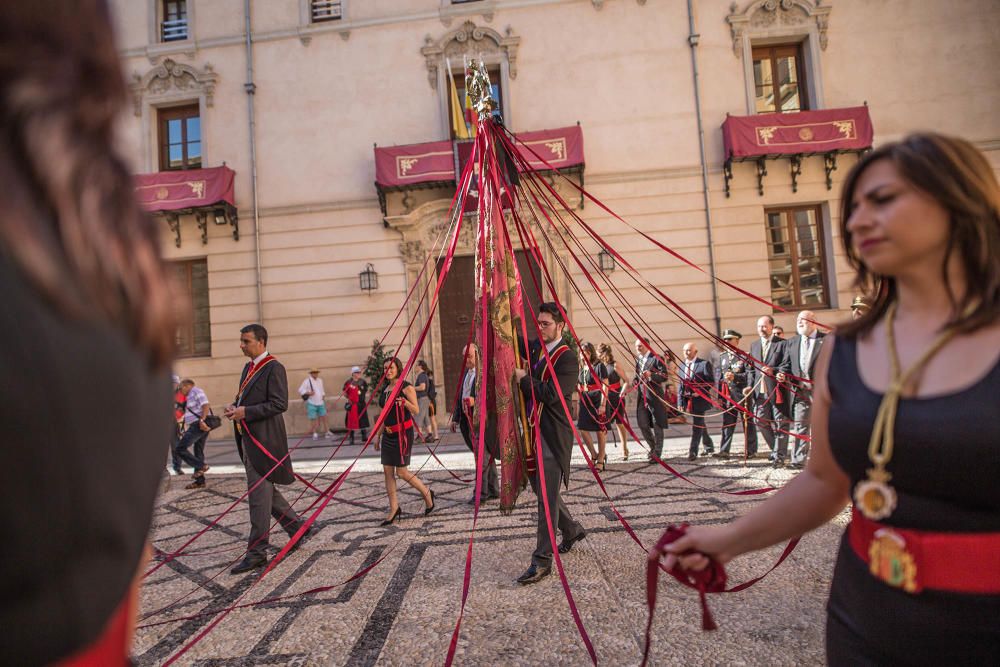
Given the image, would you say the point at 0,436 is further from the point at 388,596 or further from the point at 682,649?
the point at 388,596

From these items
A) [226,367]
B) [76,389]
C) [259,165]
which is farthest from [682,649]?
[259,165]

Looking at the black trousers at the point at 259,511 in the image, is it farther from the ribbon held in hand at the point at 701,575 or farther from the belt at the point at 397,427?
the ribbon held in hand at the point at 701,575

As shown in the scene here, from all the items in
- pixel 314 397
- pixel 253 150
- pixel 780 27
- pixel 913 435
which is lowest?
pixel 314 397

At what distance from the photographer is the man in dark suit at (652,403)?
785 centimetres

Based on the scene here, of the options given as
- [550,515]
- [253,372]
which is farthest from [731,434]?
[253,372]

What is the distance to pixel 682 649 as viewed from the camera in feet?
9.23

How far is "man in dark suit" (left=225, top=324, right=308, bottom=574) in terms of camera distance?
468 cm

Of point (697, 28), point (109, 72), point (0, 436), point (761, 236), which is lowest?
point (0, 436)

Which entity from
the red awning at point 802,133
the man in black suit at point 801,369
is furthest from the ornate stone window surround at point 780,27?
the man in black suit at point 801,369

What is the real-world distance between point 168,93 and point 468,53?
711 centimetres

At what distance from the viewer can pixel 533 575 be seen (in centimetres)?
379

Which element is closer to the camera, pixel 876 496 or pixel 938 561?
pixel 938 561

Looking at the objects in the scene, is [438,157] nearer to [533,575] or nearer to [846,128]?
[846,128]

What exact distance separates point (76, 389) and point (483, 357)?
3273 millimetres
